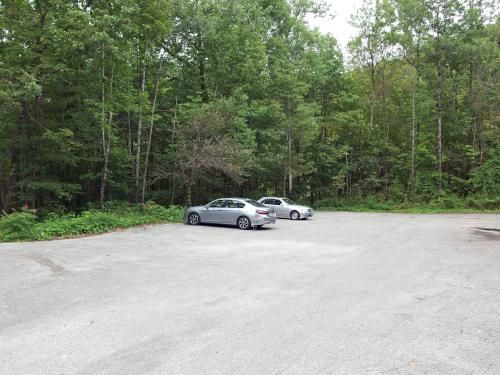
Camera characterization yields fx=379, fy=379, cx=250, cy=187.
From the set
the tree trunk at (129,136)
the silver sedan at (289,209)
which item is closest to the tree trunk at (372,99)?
the silver sedan at (289,209)

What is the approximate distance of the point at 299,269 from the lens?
859cm

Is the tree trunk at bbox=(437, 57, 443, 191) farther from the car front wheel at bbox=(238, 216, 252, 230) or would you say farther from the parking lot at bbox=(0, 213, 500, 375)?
the parking lot at bbox=(0, 213, 500, 375)

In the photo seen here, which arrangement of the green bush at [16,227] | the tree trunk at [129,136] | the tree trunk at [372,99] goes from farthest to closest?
1. the tree trunk at [372,99]
2. the tree trunk at [129,136]
3. the green bush at [16,227]

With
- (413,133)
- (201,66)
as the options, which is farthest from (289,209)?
(413,133)

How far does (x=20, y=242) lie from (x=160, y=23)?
14.0m

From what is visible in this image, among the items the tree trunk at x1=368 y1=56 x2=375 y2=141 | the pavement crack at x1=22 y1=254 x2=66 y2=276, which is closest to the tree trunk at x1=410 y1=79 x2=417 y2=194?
the tree trunk at x1=368 y1=56 x2=375 y2=141

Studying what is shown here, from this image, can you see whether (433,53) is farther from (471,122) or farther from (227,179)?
(227,179)

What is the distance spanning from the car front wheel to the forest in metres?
4.55

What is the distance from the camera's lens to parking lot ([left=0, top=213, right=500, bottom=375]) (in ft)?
12.8

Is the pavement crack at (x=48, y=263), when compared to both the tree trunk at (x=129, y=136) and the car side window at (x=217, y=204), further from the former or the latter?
the tree trunk at (x=129, y=136)

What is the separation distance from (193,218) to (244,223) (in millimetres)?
2908

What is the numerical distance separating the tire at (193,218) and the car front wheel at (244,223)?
236 cm

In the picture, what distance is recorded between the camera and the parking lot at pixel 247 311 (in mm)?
3904

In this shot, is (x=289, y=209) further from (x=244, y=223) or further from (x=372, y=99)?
(x=372, y=99)
